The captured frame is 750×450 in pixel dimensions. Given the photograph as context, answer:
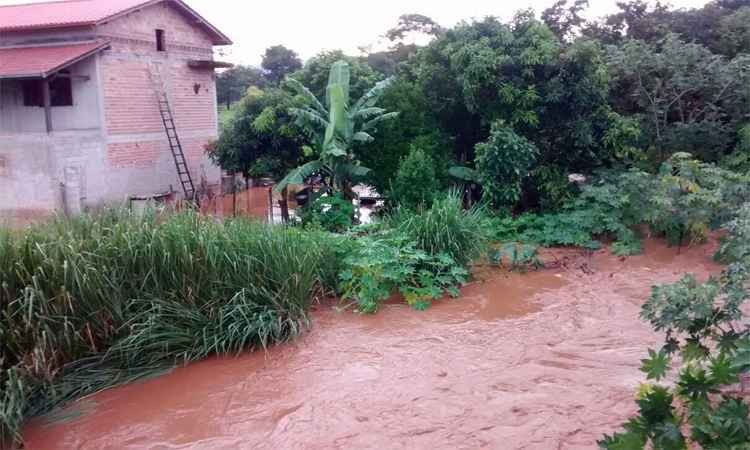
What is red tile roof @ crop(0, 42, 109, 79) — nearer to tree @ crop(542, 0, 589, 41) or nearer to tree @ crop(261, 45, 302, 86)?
tree @ crop(542, 0, 589, 41)

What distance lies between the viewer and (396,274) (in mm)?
8227

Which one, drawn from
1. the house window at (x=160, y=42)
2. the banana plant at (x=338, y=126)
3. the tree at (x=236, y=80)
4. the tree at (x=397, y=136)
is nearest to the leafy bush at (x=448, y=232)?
the banana plant at (x=338, y=126)

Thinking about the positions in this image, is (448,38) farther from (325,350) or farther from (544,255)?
(325,350)

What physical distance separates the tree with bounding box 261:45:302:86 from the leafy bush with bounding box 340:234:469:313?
2919cm

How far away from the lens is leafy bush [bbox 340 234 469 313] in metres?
8.05

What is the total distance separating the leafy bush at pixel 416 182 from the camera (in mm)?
10711

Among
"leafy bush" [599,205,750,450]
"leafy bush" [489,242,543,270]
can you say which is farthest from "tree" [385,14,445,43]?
"leafy bush" [599,205,750,450]

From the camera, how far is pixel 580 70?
36.0 feet

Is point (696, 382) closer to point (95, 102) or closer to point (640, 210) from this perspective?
point (640, 210)

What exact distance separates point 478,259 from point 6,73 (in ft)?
37.7

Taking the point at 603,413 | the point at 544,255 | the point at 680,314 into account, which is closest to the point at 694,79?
the point at 544,255

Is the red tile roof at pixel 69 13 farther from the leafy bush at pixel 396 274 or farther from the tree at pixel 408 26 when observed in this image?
the leafy bush at pixel 396 274

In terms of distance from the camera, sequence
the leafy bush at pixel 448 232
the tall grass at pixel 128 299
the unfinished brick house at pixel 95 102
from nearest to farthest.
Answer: the tall grass at pixel 128 299
the leafy bush at pixel 448 232
the unfinished brick house at pixel 95 102

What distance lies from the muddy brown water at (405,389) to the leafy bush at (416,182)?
2942 millimetres
